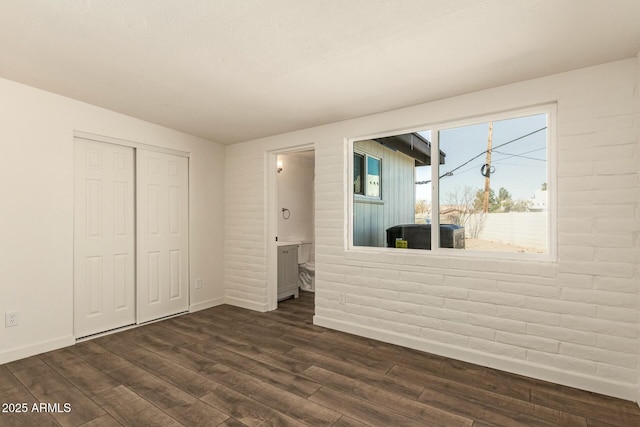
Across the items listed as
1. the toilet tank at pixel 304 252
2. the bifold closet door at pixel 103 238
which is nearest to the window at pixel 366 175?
the toilet tank at pixel 304 252

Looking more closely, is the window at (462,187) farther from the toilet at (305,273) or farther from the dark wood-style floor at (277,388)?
the toilet at (305,273)

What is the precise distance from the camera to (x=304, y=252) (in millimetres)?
5801

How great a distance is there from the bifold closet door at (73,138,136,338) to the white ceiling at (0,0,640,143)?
669 mm

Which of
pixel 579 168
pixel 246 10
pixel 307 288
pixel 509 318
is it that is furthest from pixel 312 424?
pixel 307 288

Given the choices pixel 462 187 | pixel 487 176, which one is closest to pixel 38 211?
pixel 462 187

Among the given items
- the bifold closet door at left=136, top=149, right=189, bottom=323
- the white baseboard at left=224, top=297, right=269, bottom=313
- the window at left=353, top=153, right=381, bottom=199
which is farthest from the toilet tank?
the window at left=353, top=153, right=381, bottom=199

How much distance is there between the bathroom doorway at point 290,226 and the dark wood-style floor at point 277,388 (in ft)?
4.77

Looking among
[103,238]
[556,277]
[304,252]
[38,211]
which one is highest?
[38,211]

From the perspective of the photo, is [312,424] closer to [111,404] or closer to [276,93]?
[111,404]

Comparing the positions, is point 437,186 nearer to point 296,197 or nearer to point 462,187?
point 462,187

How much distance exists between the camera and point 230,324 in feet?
12.1

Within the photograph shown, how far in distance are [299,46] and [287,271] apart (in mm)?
3397

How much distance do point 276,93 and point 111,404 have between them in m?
2.60

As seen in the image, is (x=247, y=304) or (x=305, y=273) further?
(x=305, y=273)
